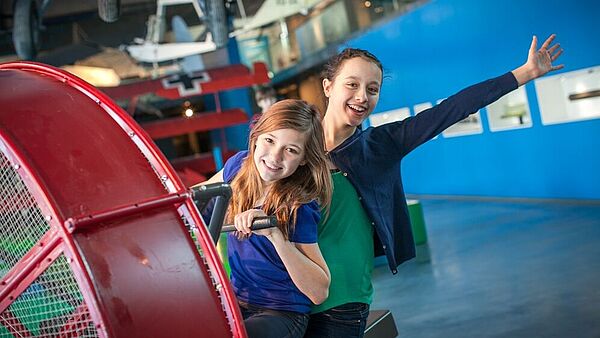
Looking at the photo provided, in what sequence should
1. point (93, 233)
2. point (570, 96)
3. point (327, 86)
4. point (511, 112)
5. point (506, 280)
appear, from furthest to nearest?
point (511, 112)
point (570, 96)
point (506, 280)
point (327, 86)
point (93, 233)

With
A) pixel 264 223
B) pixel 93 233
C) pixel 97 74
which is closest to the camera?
pixel 93 233

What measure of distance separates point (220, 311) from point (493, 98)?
3.57 feet

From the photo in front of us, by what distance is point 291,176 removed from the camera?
211cm

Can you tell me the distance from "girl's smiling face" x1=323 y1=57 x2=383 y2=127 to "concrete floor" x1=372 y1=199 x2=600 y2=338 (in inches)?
98.8

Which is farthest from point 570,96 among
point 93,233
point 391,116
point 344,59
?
point 93,233

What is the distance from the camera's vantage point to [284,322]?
6.35 ft

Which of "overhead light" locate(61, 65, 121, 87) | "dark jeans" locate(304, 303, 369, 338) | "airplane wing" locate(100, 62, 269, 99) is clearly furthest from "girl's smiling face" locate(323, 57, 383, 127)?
"overhead light" locate(61, 65, 121, 87)

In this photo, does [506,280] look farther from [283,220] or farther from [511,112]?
[511,112]

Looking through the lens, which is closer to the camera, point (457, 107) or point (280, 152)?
point (280, 152)

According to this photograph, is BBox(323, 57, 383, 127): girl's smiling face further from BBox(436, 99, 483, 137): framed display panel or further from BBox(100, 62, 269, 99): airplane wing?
BBox(100, 62, 269, 99): airplane wing

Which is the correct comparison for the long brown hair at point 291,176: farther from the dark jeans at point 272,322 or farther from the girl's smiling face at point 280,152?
the dark jeans at point 272,322

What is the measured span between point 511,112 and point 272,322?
866 cm

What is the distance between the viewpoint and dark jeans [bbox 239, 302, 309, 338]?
1845mm

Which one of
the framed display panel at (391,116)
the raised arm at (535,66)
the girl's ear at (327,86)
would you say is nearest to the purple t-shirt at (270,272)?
the girl's ear at (327,86)
